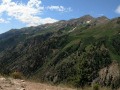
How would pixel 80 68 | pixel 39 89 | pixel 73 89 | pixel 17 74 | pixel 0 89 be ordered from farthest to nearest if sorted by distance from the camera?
1. pixel 80 68
2. pixel 17 74
3. pixel 73 89
4. pixel 39 89
5. pixel 0 89

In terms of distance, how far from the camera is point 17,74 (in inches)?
779

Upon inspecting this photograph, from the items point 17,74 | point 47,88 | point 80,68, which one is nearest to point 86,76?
point 80,68

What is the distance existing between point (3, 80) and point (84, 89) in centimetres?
483

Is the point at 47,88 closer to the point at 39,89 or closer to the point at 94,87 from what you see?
the point at 39,89

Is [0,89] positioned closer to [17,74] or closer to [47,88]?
[47,88]

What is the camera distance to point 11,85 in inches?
630

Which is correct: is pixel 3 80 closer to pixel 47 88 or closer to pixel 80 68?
pixel 47 88

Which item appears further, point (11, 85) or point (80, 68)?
point (80, 68)

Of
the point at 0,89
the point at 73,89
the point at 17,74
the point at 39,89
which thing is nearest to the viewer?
the point at 0,89

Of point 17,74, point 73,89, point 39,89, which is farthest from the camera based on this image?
point 17,74

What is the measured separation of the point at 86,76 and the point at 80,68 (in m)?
3.61

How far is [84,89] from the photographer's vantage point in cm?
1730

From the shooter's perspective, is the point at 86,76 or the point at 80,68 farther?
the point at 86,76

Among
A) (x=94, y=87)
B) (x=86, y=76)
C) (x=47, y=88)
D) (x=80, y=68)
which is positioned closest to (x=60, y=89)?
(x=47, y=88)
